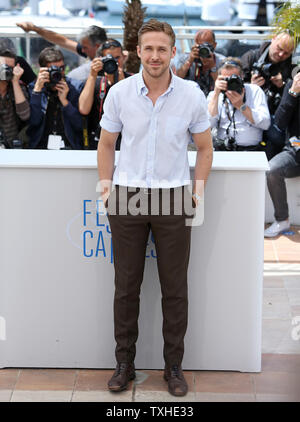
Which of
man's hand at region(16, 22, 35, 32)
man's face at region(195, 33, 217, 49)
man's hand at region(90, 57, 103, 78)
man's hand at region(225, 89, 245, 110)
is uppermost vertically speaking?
man's hand at region(16, 22, 35, 32)

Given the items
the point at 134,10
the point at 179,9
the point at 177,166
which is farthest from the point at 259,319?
the point at 179,9

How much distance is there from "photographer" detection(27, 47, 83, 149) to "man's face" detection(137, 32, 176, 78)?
228 cm

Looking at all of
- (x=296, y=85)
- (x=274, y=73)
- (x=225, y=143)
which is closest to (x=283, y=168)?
(x=225, y=143)

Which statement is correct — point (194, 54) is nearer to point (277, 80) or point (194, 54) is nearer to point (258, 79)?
point (258, 79)

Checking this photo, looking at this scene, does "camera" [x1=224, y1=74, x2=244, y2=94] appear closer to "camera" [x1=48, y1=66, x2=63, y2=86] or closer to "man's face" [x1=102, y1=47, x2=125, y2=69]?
"man's face" [x1=102, y1=47, x2=125, y2=69]

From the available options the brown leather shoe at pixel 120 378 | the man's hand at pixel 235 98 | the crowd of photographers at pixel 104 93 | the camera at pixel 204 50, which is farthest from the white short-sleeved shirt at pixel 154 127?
the camera at pixel 204 50

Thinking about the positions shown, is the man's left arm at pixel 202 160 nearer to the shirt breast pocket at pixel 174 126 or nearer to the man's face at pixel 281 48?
the shirt breast pocket at pixel 174 126

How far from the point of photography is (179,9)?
1242 centimetres

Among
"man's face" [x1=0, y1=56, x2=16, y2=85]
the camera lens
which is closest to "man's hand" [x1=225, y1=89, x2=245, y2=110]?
the camera lens

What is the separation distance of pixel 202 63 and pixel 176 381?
322cm

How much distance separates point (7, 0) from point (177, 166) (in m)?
10.5

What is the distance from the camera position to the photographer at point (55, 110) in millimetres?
5092

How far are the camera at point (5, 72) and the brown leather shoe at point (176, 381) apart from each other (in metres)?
2.79

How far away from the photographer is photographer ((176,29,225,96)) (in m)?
5.61
